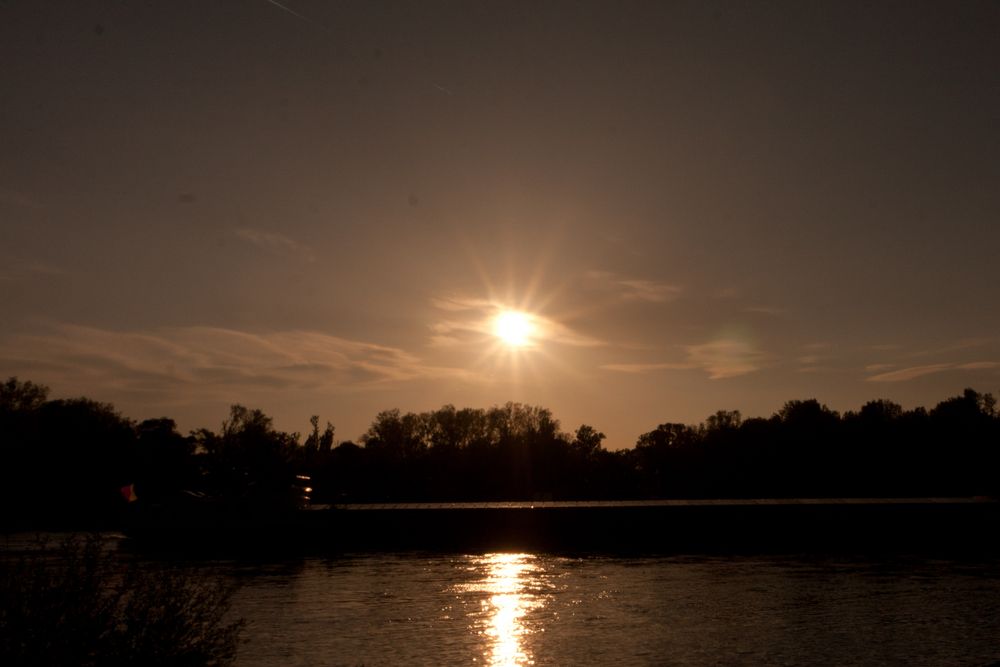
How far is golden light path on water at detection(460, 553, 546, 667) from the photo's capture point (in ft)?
82.4

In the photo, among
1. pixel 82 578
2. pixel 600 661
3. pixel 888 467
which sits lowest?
pixel 600 661

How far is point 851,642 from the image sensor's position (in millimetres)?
26656

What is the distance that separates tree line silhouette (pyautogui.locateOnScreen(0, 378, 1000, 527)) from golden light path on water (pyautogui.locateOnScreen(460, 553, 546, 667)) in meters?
45.0

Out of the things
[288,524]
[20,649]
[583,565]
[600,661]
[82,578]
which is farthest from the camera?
[288,524]

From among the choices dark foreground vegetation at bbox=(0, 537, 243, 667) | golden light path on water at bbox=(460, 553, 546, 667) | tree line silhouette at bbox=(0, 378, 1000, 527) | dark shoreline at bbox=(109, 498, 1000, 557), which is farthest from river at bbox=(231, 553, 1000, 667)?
tree line silhouette at bbox=(0, 378, 1000, 527)

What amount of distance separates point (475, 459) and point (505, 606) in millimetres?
130872

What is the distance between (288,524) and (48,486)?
55300 millimetres

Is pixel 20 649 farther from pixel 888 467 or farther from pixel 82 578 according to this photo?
pixel 888 467

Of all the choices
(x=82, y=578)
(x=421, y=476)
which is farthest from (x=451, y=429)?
(x=82, y=578)

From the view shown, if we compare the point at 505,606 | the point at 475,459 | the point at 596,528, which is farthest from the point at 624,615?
the point at 475,459

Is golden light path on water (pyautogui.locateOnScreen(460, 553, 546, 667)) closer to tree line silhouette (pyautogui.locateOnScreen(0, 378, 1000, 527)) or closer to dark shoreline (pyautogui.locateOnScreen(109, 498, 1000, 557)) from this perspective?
dark shoreline (pyautogui.locateOnScreen(109, 498, 1000, 557))

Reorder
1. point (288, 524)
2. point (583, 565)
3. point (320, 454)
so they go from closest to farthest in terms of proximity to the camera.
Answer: point (583, 565) → point (288, 524) → point (320, 454)

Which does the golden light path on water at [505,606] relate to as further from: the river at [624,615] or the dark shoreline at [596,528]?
the dark shoreline at [596,528]

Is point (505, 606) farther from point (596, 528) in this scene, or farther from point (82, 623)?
point (596, 528)
